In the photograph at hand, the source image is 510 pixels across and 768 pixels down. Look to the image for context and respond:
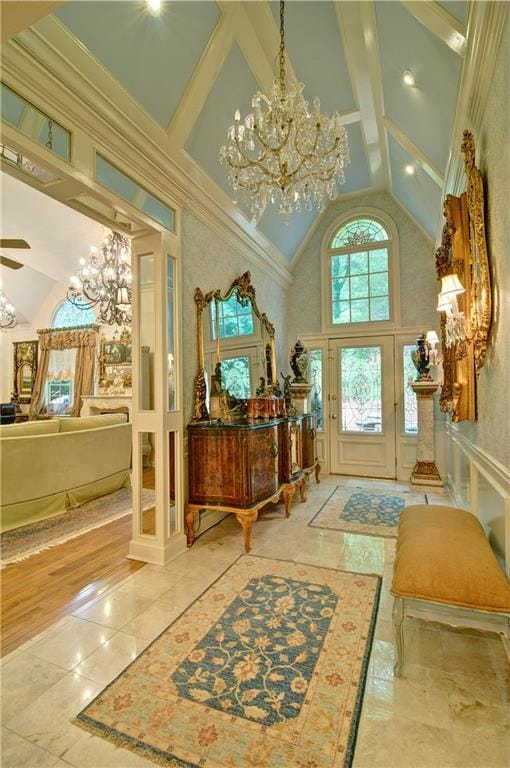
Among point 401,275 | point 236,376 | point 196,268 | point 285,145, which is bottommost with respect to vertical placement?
point 236,376

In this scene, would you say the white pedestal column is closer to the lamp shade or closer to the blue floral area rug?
the blue floral area rug

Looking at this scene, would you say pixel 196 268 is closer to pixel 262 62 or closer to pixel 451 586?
pixel 262 62

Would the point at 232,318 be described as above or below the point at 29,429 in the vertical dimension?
above

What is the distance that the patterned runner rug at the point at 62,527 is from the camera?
123 inches

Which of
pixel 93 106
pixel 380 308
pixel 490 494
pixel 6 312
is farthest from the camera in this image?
pixel 6 312

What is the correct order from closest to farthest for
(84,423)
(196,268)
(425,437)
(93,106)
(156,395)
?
(93,106) → (156,395) → (196,268) → (84,423) → (425,437)

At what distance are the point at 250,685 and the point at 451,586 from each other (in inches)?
40.5

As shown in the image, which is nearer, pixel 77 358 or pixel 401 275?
pixel 401 275

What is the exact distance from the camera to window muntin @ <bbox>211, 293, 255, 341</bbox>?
3.74m

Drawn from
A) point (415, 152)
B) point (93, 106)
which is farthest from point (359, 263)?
point (93, 106)

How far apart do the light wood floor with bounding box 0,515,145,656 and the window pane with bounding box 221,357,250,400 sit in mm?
1791

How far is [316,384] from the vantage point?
19.7 feet

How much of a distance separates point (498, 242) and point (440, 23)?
148cm

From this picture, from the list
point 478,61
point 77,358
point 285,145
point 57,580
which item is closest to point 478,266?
point 478,61
